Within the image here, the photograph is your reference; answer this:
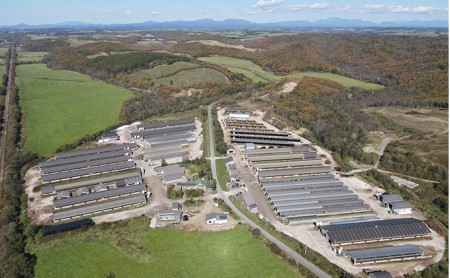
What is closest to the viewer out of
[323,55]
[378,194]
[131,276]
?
[131,276]

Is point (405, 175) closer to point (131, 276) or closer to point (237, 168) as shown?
point (237, 168)

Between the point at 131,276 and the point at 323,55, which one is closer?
the point at 131,276

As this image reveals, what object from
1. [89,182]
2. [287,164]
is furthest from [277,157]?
[89,182]

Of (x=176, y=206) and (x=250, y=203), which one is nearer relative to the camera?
(x=176, y=206)

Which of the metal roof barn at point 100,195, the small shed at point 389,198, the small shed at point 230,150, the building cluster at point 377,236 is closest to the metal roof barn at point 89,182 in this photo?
the metal roof barn at point 100,195

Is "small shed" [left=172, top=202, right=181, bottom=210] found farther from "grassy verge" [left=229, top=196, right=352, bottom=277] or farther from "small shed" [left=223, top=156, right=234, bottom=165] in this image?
"small shed" [left=223, top=156, right=234, bottom=165]

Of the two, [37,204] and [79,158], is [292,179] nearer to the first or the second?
[79,158]

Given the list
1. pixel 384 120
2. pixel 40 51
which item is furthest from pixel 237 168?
pixel 40 51

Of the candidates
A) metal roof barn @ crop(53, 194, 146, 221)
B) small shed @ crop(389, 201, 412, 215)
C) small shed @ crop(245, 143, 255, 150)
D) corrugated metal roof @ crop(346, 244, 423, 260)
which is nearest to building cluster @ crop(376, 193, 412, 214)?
small shed @ crop(389, 201, 412, 215)
